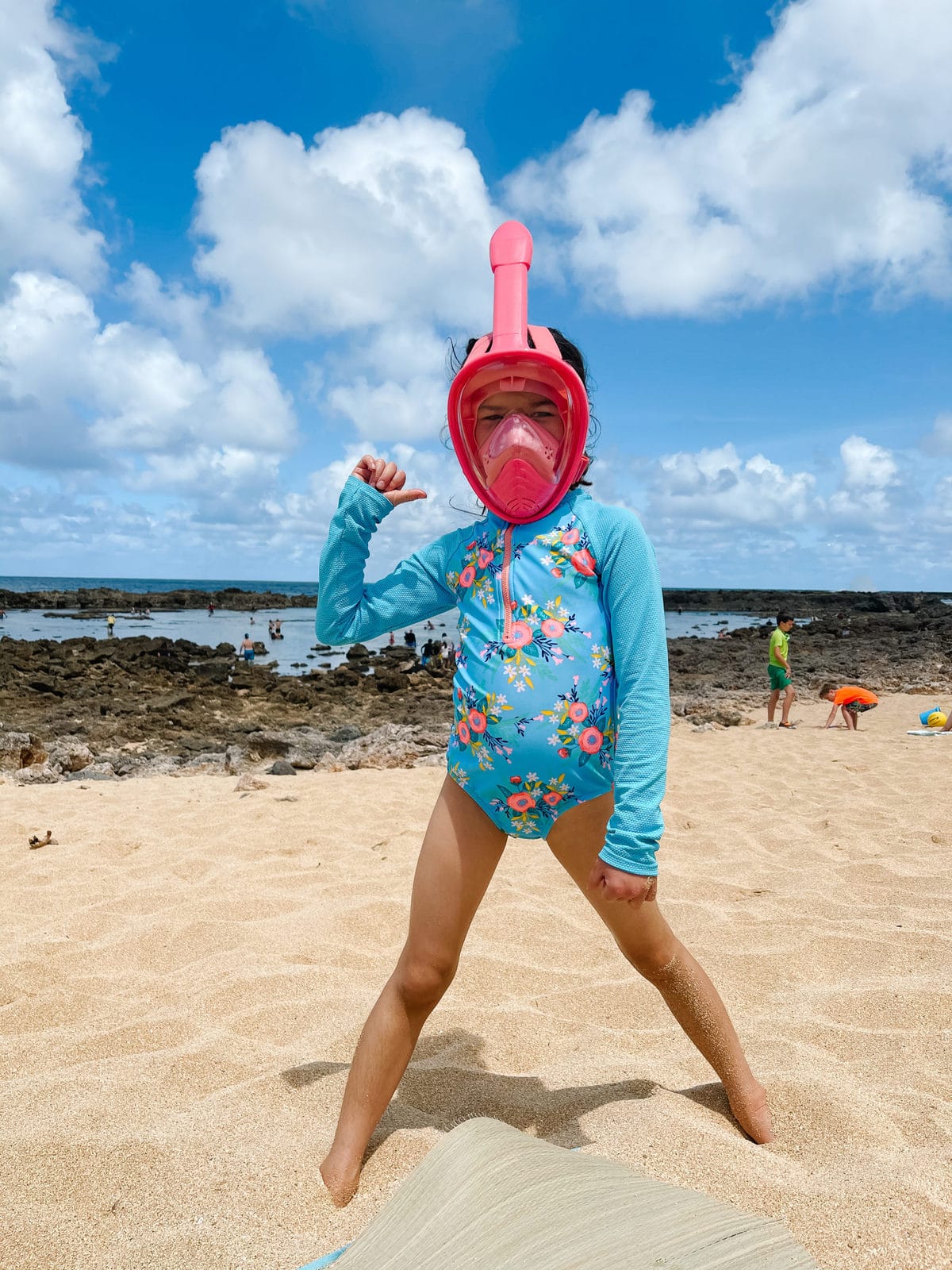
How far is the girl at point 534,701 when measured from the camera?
187cm

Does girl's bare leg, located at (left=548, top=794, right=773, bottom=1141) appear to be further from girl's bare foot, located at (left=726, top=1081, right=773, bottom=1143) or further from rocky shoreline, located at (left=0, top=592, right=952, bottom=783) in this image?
rocky shoreline, located at (left=0, top=592, right=952, bottom=783)

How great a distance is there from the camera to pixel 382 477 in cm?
220

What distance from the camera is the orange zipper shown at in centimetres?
194

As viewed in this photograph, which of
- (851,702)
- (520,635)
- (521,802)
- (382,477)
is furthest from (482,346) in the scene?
(851,702)

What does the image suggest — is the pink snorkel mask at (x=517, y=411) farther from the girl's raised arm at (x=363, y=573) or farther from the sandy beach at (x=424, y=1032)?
the sandy beach at (x=424, y=1032)

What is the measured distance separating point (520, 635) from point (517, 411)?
1.81 ft

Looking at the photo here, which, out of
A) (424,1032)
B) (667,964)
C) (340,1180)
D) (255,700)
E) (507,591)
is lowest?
(255,700)

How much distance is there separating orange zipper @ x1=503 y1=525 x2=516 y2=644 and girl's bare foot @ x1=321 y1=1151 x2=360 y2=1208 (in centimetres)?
123

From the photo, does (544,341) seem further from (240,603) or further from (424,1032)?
(240,603)

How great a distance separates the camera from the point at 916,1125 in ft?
6.72

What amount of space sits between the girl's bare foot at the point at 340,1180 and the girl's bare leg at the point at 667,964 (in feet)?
2.56

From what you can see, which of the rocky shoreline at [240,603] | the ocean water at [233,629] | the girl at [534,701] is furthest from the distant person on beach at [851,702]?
the rocky shoreline at [240,603]

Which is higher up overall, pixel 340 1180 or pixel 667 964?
pixel 667 964

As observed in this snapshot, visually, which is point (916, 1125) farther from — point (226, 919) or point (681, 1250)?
point (226, 919)
